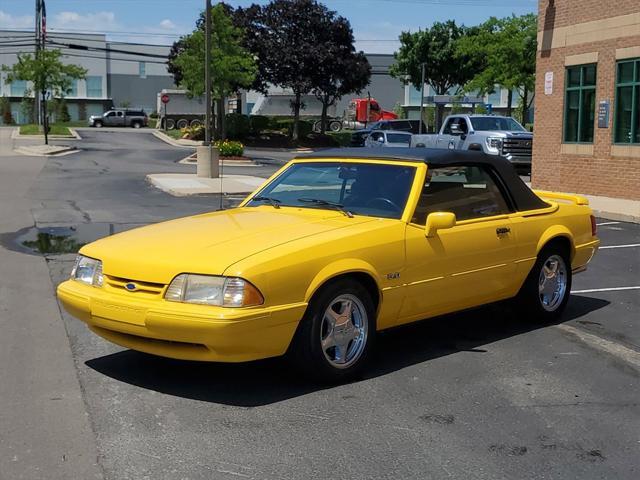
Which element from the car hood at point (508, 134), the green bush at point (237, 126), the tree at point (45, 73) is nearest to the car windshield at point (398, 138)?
the car hood at point (508, 134)

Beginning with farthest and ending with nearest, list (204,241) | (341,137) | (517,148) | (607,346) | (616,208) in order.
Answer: (341,137), (517,148), (616,208), (607,346), (204,241)

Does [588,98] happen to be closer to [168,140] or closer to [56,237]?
[56,237]

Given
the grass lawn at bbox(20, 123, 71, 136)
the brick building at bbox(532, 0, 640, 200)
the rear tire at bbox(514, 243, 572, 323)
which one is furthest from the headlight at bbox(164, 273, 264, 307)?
the grass lawn at bbox(20, 123, 71, 136)

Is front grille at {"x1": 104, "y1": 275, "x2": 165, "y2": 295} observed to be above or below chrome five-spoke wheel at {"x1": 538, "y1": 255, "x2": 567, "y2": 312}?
above

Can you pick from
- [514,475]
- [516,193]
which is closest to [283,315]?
[514,475]

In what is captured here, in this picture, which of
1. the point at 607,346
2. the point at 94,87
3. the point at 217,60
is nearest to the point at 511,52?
the point at 217,60

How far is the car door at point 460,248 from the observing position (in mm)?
5613

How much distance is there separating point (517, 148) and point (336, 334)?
21608 mm

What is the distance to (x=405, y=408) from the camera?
15.6ft

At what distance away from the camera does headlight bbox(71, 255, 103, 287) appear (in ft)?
17.0

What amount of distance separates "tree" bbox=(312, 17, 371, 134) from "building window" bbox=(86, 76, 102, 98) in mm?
39500

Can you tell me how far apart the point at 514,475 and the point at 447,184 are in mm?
2777

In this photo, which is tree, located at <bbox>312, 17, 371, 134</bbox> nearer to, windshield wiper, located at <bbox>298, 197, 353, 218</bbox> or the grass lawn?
the grass lawn

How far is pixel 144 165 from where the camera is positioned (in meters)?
30.6
